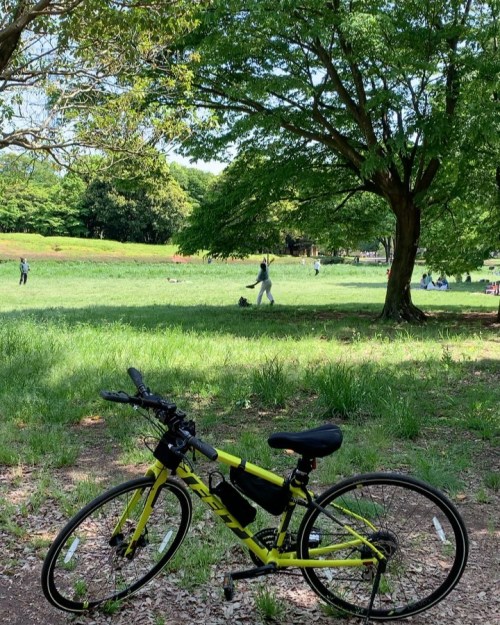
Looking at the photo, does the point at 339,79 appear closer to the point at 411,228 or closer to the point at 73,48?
the point at 411,228

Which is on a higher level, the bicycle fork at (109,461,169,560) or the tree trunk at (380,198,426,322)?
the tree trunk at (380,198,426,322)

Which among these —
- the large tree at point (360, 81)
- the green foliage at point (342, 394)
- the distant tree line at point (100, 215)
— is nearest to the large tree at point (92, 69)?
the large tree at point (360, 81)

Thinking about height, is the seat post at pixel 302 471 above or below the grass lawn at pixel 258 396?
above

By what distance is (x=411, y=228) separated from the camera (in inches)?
634

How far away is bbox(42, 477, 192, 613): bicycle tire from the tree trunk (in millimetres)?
13334

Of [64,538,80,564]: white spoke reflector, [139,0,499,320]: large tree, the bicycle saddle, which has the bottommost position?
[64,538,80,564]: white spoke reflector

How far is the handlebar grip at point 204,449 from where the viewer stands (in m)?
2.66

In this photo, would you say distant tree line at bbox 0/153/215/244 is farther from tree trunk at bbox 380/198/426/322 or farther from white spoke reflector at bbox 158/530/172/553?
white spoke reflector at bbox 158/530/172/553

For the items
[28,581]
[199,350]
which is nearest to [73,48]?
[199,350]

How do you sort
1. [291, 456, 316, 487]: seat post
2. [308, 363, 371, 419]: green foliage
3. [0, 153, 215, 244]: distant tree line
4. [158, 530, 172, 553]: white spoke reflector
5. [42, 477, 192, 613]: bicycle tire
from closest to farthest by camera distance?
[291, 456, 316, 487]: seat post < [42, 477, 192, 613]: bicycle tire < [158, 530, 172, 553]: white spoke reflector < [308, 363, 371, 419]: green foliage < [0, 153, 215, 244]: distant tree line

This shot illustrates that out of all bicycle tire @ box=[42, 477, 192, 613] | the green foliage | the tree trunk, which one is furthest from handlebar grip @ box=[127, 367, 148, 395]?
the tree trunk

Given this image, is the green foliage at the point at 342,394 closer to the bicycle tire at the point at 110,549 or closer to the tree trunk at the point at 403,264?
the bicycle tire at the point at 110,549

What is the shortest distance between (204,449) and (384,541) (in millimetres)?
1057

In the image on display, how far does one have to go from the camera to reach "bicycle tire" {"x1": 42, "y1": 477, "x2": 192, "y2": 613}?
2.92 meters
